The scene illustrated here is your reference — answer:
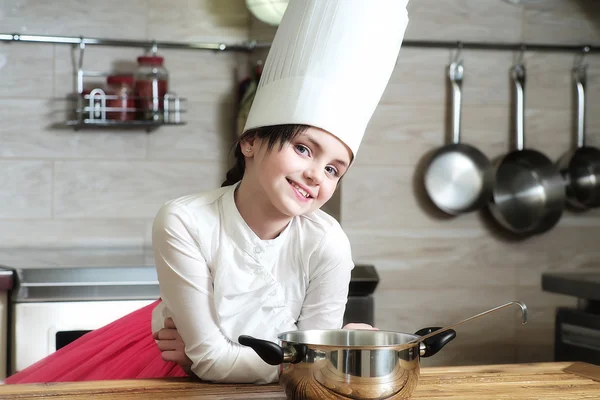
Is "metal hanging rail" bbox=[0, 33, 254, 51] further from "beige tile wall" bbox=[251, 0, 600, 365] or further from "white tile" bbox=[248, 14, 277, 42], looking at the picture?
"beige tile wall" bbox=[251, 0, 600, 365]

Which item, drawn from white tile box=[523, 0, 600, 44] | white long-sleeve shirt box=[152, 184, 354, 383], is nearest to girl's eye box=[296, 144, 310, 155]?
white long-sleeve shirt box=[152, 184, 354, 383]

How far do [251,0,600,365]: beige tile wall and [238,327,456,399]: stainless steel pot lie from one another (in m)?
1.29

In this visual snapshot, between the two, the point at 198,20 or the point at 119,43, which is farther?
the point at 198,20

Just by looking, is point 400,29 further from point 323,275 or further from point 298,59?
point 323,275

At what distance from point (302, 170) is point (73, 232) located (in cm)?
153

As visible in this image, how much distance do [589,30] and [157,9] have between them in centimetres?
127

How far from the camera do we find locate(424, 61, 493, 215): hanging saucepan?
6.86 ft

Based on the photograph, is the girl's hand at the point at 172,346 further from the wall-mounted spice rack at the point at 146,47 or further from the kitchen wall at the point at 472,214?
the wall-mounted spice rack at the point at 146,47

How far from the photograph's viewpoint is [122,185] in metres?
2.39

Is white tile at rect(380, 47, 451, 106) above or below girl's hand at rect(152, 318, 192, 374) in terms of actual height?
above

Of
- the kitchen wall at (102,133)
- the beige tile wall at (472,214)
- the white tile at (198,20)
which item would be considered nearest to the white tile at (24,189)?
the kitchen wall at (102,133)

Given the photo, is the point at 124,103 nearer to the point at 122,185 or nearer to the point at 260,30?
the point at 122,185

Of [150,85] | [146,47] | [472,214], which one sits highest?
[146,47]

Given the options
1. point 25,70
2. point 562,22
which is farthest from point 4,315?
point 562,22
